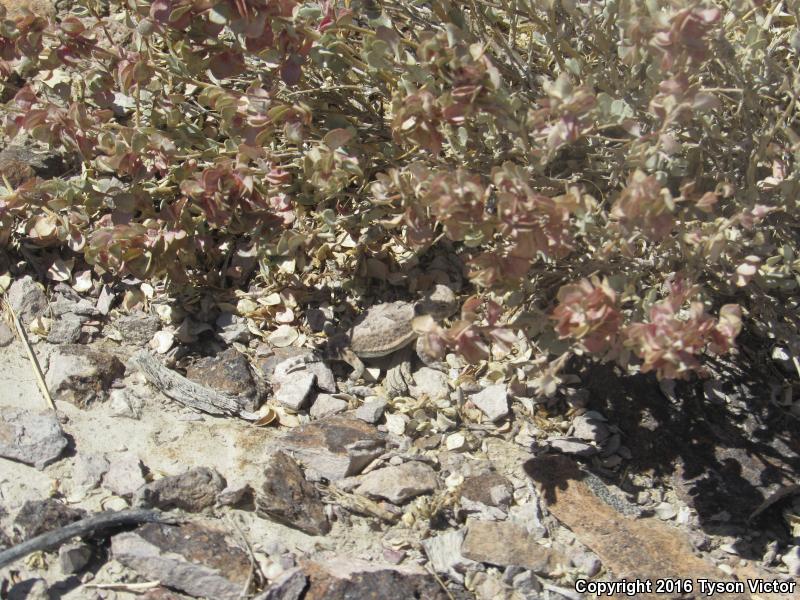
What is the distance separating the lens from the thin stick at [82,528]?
1854 millimetres

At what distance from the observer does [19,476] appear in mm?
2115

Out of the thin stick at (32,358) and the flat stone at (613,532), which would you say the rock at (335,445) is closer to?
the flat stone at (613,532)

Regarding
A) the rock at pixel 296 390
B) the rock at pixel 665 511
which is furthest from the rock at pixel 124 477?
the rock at pixel 665 511

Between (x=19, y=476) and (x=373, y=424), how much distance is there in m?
0.88

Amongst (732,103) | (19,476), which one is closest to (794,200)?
(732,103)

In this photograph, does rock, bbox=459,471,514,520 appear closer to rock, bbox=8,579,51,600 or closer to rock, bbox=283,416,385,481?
rock, bbox=283,416,385,481

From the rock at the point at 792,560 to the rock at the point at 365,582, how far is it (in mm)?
925

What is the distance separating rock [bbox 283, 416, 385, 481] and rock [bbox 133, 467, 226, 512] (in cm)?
23

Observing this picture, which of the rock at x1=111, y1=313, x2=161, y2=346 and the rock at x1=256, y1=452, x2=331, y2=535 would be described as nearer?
the rock at x1=256, y1=452, x2=331, y2=535

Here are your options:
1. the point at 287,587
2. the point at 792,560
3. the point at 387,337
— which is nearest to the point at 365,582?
the point at 287,587

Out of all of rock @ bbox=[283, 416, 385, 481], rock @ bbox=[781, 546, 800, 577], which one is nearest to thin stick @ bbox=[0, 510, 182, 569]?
rock @ bbox=[283, 416, 385, 481]

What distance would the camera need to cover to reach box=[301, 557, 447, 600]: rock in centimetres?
190

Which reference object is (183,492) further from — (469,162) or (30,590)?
(469,162)

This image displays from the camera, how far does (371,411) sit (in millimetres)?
2398
